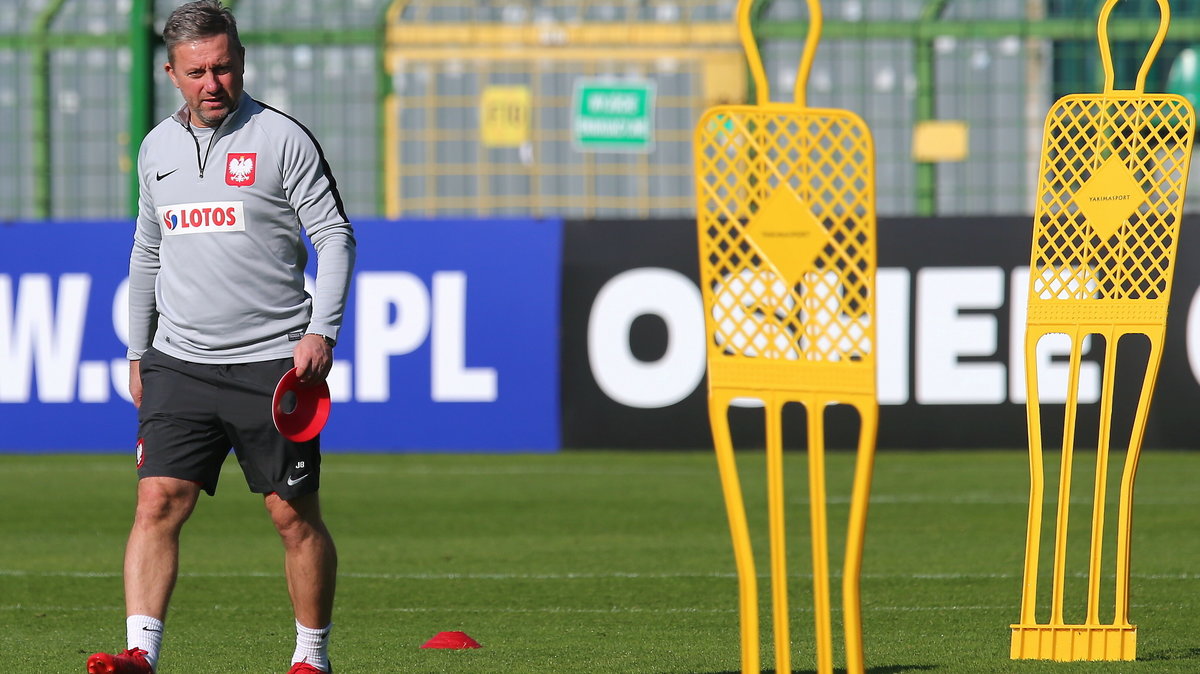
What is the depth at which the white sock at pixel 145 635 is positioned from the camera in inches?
186

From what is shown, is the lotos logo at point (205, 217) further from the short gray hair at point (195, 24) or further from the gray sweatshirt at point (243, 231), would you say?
the short gray hair at point (195, 24)

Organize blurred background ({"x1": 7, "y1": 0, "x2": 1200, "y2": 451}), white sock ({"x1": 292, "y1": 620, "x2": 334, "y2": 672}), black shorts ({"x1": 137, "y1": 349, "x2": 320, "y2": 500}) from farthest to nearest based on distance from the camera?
blurred background ({"x1": 7, "y1": 0, "x2": 1200, "y2": 451}) < white sock ({"x1": 292, "y1": 620, "x2": 334, "y2": 672}) < black shorts ({"x1": 137, "y1": 349, "x2": 320, "y2": 500})

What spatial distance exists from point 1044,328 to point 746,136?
1.82 m

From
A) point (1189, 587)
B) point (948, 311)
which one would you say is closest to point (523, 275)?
point (948, 311)

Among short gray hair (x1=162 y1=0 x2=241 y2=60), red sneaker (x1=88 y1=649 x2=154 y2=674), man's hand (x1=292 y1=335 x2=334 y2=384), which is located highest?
short gray hair (x1=162 y1=0 x2=241 y2=60)

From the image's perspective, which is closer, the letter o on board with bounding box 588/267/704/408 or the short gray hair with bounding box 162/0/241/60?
the short gray hair with bounding box 162/0/241/60

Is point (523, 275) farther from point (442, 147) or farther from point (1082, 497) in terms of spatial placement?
point (1082, 497)

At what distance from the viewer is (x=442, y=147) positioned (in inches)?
606

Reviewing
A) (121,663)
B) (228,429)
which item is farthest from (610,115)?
(121,663)

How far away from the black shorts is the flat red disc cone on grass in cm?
102

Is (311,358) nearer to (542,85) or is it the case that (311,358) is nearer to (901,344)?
(901,344)

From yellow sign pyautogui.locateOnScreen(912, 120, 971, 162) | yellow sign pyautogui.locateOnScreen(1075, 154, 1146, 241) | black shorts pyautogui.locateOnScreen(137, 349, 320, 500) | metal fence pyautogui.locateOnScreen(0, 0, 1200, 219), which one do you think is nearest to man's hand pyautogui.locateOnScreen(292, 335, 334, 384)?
black shorts pyautogui.locateOnScreen(137, 349, 320, 500)

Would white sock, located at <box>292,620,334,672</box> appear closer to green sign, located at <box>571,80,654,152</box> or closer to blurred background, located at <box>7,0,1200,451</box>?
blurred background, located at <box>7,0,1200,451</box>

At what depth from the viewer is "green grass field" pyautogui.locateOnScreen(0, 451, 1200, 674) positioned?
5.68 m
